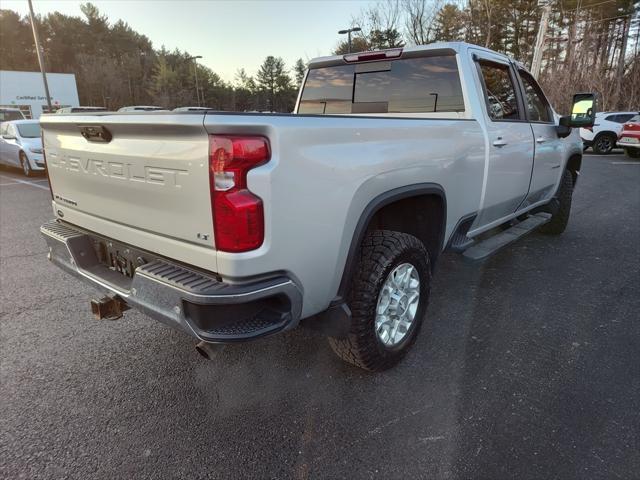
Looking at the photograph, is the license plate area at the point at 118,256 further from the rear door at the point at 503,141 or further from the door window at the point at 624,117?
the door window at the point at 624,117

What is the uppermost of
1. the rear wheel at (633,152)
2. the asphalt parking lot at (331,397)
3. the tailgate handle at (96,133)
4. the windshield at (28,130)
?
the tailgate handle at (96,133)

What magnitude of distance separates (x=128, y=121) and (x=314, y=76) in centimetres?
267

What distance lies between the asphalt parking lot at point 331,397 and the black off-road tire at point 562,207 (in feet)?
5.54

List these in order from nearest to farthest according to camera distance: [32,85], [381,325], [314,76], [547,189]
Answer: [381,325] < [314,76] < [547,189] < [32,85]

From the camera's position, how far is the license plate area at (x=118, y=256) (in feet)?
7.66

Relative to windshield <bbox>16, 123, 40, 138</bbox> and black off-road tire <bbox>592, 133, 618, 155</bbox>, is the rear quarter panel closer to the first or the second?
windshield <bbox>16, 123, 40, 138</bbox>

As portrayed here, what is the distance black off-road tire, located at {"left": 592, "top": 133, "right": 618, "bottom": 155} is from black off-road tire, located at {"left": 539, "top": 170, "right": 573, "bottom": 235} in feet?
45.9

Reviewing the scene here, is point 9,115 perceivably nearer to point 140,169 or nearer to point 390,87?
point 390,87

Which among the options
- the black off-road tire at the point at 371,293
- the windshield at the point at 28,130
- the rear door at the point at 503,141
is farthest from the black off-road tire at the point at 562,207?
the windshield at the point at 28,130

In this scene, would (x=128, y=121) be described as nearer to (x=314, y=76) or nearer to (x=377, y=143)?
(x=377, y=143)

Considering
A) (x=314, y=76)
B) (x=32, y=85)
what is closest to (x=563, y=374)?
(x=314, y=76)

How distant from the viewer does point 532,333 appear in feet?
10.6

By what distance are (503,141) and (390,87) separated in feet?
3.37

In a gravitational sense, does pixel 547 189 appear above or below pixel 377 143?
below
